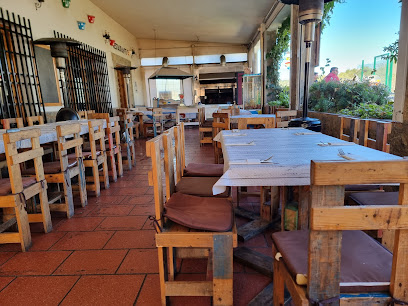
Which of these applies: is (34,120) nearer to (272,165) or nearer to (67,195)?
(67,195)

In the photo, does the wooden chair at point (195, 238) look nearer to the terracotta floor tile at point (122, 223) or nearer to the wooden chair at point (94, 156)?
the terracotta floor tile at point (122, 223)

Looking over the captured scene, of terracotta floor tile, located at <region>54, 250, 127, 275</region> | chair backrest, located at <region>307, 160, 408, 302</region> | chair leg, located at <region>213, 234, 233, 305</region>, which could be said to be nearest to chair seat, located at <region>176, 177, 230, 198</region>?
chair leg, located at <region>213, 234, 233, 305</region>

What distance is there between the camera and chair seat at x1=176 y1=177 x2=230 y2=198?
5.57ft

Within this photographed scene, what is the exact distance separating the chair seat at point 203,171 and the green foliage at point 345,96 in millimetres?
1904

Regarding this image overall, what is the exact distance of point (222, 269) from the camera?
1247 millimetres

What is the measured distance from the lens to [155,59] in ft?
38.9

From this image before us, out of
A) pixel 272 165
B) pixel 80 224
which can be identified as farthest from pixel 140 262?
pixel 272 165

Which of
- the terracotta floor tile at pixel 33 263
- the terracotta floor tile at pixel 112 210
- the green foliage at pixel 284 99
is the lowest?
the terracotta floor tile at pixel 33 263

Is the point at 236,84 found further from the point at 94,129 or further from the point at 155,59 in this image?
the point at 94,129

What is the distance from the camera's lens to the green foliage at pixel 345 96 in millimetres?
3258

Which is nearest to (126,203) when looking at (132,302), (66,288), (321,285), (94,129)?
(94,129)

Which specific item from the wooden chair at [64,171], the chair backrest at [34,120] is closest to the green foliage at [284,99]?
the wooden chair at [64,171]

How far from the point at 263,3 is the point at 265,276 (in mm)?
6480

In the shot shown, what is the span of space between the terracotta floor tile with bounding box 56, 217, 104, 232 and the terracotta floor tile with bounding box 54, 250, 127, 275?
0.40m
